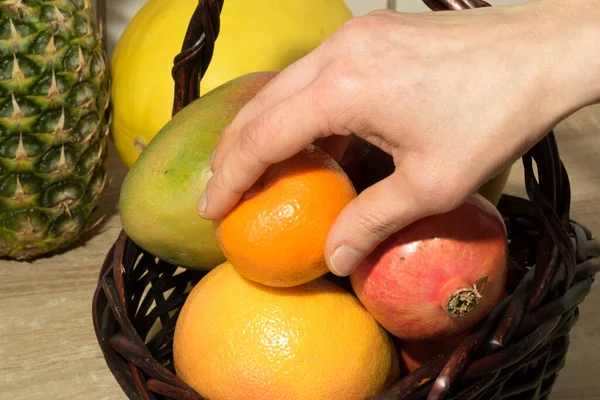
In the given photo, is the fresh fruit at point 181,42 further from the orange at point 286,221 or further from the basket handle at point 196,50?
the orange at point 286,221

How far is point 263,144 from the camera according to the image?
450mm

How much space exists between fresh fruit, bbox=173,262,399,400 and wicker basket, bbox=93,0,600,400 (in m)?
0.03

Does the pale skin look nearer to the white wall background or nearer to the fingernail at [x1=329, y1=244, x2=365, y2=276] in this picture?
the fingernail at [x1=329, y1=244, x2=365, y2=276]

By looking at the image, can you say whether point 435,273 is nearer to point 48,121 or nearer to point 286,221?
point 286,221

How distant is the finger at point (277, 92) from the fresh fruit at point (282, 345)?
88 millimetres

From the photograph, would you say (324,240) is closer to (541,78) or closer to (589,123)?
(541,78)

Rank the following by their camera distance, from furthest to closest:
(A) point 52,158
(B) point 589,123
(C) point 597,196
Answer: (B) point 589,123 < (C) point 597,196 < (A) point 52,158

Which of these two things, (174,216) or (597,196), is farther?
(597,196)

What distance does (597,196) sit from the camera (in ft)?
3.17

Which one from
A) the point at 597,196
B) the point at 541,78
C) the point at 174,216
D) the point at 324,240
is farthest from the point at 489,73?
the point at 597,196

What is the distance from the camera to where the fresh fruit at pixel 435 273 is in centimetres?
47

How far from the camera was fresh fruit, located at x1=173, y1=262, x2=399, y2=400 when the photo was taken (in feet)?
1.56

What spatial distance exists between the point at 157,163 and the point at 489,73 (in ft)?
0.85

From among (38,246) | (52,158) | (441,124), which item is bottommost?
(38,246)
